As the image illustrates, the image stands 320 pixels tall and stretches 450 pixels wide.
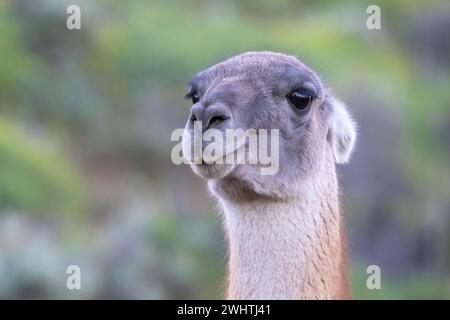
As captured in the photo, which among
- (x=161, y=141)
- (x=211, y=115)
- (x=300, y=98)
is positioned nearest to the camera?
(x=211, y=115)

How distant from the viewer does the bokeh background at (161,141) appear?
18.2 m

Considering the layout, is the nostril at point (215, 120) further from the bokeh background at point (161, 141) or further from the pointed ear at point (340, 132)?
the bokeh background at point (161, 141)

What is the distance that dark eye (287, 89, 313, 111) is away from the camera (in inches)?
251

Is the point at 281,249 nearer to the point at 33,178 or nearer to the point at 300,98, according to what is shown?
the point at 300,98

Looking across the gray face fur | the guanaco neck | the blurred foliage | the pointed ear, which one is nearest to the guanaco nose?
the gray face fur

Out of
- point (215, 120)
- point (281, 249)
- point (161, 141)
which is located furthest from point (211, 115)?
point (161, 141)

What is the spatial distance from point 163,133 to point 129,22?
557 centimetres

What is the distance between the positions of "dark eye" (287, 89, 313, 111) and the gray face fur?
27mm

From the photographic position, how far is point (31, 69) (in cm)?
2673

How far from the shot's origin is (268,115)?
6207mm

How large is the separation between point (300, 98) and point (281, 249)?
87 cm

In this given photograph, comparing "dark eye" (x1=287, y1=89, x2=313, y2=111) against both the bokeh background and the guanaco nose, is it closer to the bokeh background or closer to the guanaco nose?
the guanaco nose

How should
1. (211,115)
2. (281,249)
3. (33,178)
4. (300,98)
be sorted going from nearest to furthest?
(211,115), (281,249), (300,98), (33,178)
